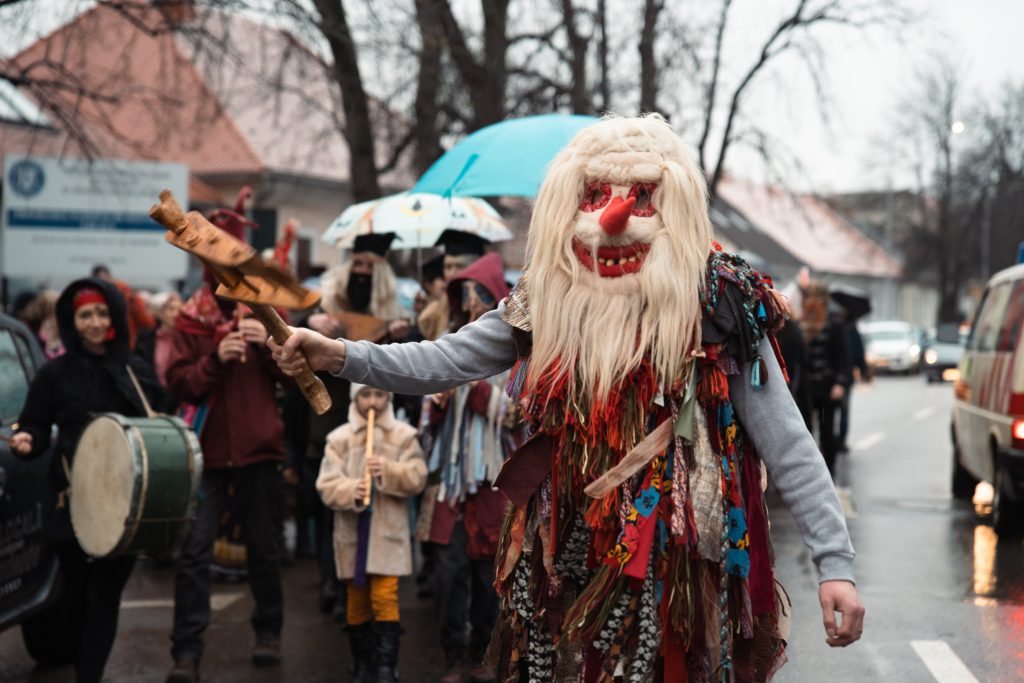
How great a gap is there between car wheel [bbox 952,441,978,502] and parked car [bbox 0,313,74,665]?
8584 mm

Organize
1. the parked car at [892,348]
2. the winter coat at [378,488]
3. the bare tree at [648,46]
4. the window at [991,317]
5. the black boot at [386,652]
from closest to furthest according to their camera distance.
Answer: the black boot at [386,652] < the winter coat at [378,488] < the window at [991,317] < the bare tree at [648,46] < the parked car at [892,348]

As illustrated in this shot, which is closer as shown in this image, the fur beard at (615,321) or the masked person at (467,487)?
the fur beard at (615,321)

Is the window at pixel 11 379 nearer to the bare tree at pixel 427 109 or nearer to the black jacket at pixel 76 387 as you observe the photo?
the black jacket at pixel 76 387

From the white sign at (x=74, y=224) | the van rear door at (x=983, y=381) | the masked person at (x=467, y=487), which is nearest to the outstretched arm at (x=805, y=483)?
the masked person at (x=467, y=487)

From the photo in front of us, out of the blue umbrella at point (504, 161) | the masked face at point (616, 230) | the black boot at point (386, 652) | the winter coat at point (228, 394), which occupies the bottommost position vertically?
the black boot at point (386, 652)

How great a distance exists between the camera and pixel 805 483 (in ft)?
10.6

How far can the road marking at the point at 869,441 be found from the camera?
1872 cm

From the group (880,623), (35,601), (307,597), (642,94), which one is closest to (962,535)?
(880,623)

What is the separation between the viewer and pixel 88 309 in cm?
614

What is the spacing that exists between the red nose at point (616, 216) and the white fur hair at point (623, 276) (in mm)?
46

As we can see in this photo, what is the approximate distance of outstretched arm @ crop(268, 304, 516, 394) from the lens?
312 cm

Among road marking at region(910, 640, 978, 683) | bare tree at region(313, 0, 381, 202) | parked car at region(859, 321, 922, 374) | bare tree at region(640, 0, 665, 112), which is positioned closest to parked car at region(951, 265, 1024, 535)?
road marking at region(910, 640, 978, 683)

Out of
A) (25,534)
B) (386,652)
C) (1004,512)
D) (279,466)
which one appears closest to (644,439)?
(386,652)

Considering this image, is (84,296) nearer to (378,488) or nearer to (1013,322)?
(378,488)
